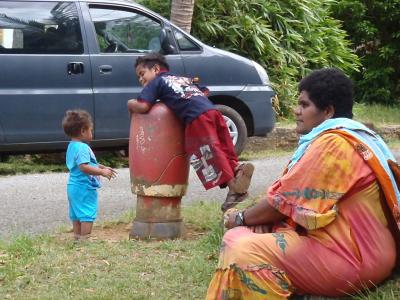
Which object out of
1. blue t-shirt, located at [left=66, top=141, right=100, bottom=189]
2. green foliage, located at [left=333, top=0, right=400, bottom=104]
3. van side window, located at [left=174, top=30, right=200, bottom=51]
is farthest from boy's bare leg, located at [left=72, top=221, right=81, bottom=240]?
green foliage, located at [left=333, top=0, right=400, bottom=104]

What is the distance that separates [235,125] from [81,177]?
3.96m

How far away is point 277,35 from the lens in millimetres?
13172

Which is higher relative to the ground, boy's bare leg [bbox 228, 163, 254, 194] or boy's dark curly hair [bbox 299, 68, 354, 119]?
boy's dark curly hair [bbox 299, 68, 354, 119]

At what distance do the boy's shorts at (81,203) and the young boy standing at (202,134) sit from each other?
719 millimetres

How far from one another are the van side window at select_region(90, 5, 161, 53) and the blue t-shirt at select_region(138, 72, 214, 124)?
373 cm

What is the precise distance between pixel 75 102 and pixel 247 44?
429 cm

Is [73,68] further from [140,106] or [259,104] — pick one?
[140,106]

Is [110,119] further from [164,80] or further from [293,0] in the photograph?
[293,0]

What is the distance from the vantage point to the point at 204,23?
41.1ft

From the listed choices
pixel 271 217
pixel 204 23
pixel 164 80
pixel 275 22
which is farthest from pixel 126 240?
pixel 275 22

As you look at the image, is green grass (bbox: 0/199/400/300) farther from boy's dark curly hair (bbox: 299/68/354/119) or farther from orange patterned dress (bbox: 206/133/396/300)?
boy's dark curly hair (bbox: 299/68/354/119)

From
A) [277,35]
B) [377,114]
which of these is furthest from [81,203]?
[377,114]

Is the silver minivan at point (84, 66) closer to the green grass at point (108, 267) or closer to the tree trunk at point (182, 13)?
the tree trunk at point (182, 13)

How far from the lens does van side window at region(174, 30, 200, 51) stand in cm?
966
